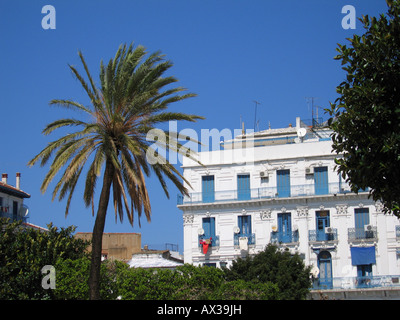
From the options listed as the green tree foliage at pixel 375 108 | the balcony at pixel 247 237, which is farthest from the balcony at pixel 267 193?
the green tree foliage at pixel 375 108

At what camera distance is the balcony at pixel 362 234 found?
1773 inches

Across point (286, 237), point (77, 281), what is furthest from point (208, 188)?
point (77, 281)

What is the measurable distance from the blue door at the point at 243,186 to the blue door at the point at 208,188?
1829mm

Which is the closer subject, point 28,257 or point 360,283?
point 28,257

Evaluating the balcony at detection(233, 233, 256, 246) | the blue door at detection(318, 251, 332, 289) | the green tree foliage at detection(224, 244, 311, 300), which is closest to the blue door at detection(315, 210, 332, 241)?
the blue door at detection(318, 251, 332, 289)

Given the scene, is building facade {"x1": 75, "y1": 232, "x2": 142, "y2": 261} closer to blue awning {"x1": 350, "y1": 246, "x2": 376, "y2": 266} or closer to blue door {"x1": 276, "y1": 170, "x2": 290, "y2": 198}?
blue door {"x1": 276, "y1": 170, "x2": 290, "y2": 198}

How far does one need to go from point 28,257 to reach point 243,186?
862 inches

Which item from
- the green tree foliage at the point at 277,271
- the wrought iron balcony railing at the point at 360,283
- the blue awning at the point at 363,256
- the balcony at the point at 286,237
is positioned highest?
the balcony at the point at 286,237

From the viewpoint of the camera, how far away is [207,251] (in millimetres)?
47625

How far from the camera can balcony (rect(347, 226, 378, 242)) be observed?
45.0 meters

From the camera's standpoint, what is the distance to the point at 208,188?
49.1 m

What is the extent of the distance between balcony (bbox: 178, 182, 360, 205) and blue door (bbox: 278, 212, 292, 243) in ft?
4.42

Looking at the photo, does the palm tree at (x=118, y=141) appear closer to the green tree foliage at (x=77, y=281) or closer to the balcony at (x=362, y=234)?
the green tree foliage at (x=77, y=281)

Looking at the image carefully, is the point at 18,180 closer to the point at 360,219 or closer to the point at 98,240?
the point at 360,219
